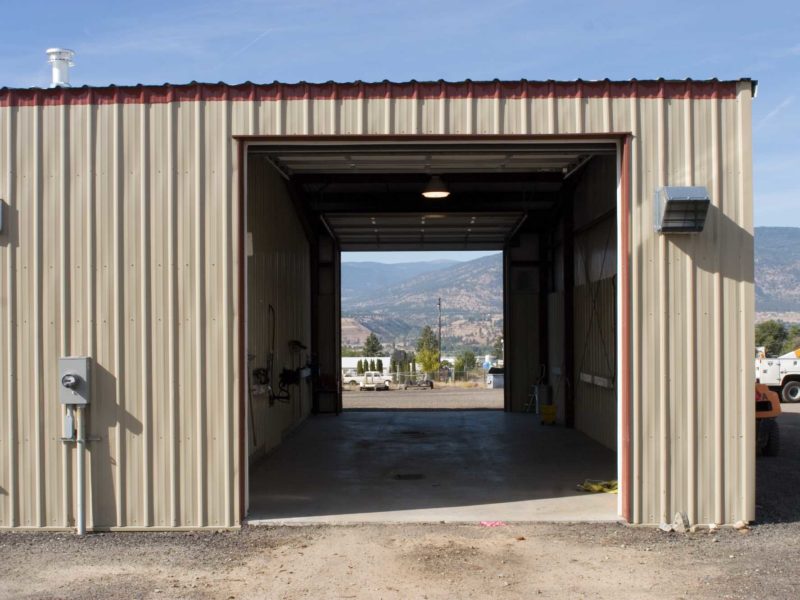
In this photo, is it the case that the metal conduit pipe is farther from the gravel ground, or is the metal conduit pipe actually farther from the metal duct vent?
the gravel ground

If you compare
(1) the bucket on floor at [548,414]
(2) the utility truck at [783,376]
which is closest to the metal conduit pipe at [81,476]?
(1) the bucket on floor at [548,414]

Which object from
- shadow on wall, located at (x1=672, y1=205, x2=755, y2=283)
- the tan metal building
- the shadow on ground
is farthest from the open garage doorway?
the shadow on ground

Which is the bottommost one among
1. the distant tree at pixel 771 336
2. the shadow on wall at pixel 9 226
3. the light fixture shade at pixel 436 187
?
the distant tree at pixel 771 336

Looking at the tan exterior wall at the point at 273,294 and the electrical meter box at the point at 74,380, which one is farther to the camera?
the tan exterior wall at the point at 273,294

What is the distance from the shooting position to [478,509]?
27.8ft

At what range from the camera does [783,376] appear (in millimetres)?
23156

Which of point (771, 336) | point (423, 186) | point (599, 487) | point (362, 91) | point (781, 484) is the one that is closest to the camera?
point (362, 91)

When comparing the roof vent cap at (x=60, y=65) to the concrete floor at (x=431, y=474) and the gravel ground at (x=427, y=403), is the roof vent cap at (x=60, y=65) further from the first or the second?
the gravel ground at (x=427, y=403)

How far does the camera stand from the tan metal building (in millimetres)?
7672

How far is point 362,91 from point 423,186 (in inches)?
260

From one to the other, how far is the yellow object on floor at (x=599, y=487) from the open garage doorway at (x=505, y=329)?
0.70ft

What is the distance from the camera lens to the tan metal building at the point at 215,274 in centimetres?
767

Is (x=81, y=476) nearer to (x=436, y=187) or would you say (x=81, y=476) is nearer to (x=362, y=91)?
(x=362, y=91)

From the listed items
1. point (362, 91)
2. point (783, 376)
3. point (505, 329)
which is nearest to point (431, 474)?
point (362, 91)
